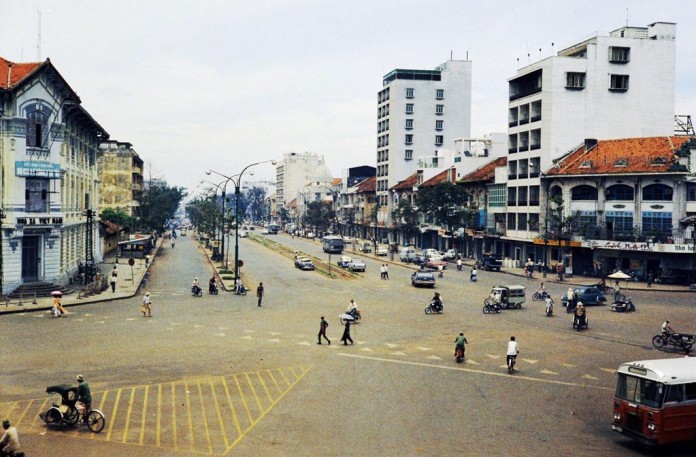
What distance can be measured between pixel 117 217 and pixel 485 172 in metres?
52.7

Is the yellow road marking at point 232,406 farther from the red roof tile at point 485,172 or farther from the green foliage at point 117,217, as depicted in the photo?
the green foliage at point 117,217

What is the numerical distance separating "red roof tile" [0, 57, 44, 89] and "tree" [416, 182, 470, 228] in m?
51.0

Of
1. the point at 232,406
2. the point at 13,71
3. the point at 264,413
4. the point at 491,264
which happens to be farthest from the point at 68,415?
the point at 491,264

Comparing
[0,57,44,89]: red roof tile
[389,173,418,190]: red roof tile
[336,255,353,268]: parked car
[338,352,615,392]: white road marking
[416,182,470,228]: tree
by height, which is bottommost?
[338,352,615,392]: white road marking

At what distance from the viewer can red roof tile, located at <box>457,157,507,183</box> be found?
86312 mm

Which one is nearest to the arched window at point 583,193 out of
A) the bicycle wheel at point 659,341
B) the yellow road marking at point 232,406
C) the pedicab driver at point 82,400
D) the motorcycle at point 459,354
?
the bicycle wheel at point 659,341

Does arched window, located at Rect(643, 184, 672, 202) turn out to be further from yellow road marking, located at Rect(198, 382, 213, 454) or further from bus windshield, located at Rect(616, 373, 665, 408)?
yellow road marking, located at Rect(198, 382, 213, 454)

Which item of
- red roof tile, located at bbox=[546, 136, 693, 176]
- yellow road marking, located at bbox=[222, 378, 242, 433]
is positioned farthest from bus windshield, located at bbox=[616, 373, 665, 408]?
red roof tile, located at bbox=[546, 136, 693, 176]

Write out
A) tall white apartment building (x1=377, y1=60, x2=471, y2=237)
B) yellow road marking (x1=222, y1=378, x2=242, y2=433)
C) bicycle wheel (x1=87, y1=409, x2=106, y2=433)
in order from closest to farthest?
bicycle wheel (x1=87, y1=409, x2=106, y2=433)
yellow road marking (x1=222, y1=378, x2=242, y2=433)
tall white apartment building (x1=377, y1=60, x2=471, y2=237)

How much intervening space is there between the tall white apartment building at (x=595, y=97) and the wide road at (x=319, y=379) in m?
31.7

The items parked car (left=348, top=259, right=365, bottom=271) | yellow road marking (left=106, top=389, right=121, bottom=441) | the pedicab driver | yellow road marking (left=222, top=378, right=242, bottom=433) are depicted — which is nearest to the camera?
yellow road marking (left=106, top=389, right=121, bottom=441)

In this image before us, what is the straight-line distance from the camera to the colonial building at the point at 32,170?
4444cm

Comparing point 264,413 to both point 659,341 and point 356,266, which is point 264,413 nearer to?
point 659,341

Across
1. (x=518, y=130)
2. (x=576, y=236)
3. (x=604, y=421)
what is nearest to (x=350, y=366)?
(x=604, y=421)
